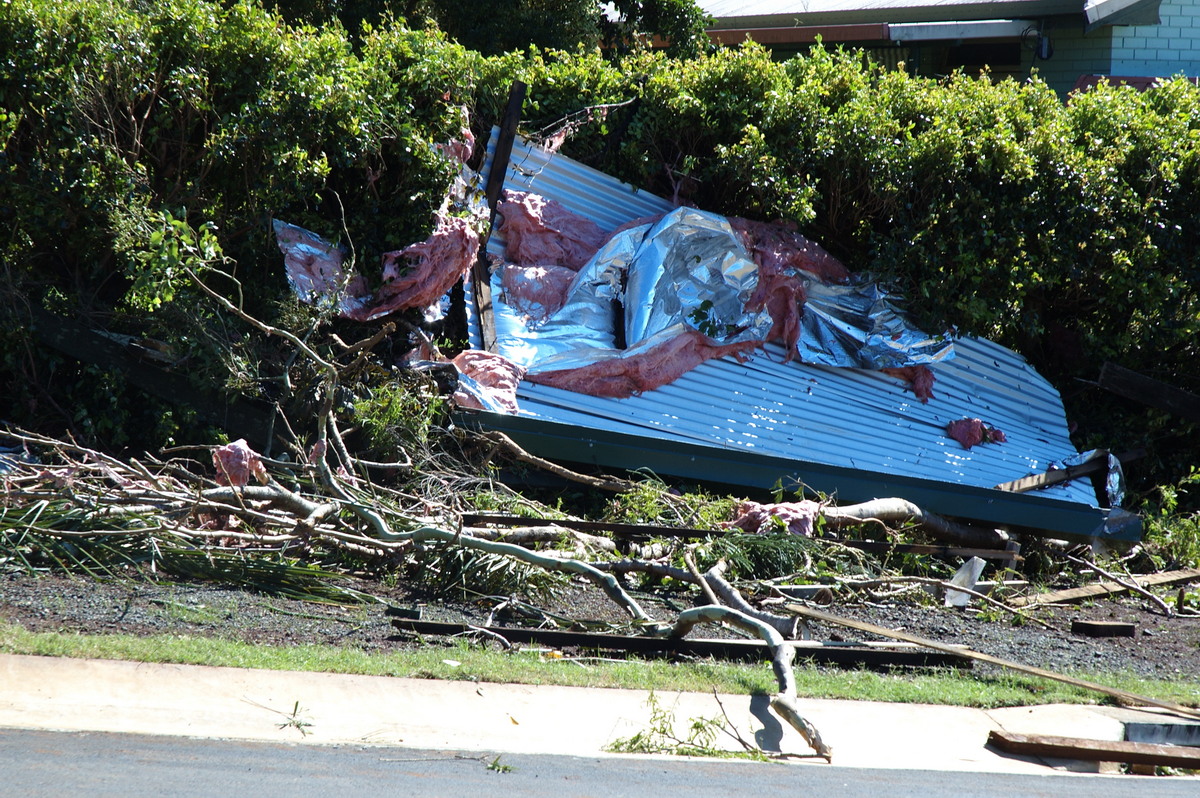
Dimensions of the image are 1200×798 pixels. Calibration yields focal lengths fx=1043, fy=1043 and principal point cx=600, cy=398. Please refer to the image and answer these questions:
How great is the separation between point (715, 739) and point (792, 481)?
176 inches

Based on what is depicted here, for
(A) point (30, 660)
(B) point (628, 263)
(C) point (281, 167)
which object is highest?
(C) point (281, 167)

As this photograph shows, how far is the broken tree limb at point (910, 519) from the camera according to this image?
27.0 feet

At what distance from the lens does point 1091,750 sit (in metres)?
4.82

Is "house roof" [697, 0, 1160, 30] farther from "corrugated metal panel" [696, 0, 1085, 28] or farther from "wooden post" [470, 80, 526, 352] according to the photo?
"wooden post" [470, 80, 526, 352]

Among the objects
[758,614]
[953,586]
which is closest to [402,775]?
[758,614]

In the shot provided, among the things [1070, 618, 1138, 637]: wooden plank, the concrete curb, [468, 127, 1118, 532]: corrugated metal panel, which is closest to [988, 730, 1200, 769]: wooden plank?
the concrete curb

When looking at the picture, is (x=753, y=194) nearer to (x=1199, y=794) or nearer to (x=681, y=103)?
(x=681, y=103)

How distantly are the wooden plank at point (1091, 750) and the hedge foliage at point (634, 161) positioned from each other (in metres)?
5.90

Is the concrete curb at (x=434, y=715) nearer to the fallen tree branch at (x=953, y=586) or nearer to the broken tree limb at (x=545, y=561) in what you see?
the broken tree limb at (x=545, y=561)

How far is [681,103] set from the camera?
1084 cm

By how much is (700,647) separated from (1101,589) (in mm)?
4317

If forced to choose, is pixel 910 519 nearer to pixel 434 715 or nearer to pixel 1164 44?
pixel 434 715

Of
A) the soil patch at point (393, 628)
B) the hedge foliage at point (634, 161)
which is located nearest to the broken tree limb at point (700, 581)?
the soil patch at point (393, 628)

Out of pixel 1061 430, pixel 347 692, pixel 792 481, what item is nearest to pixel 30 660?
pixel 347 692
